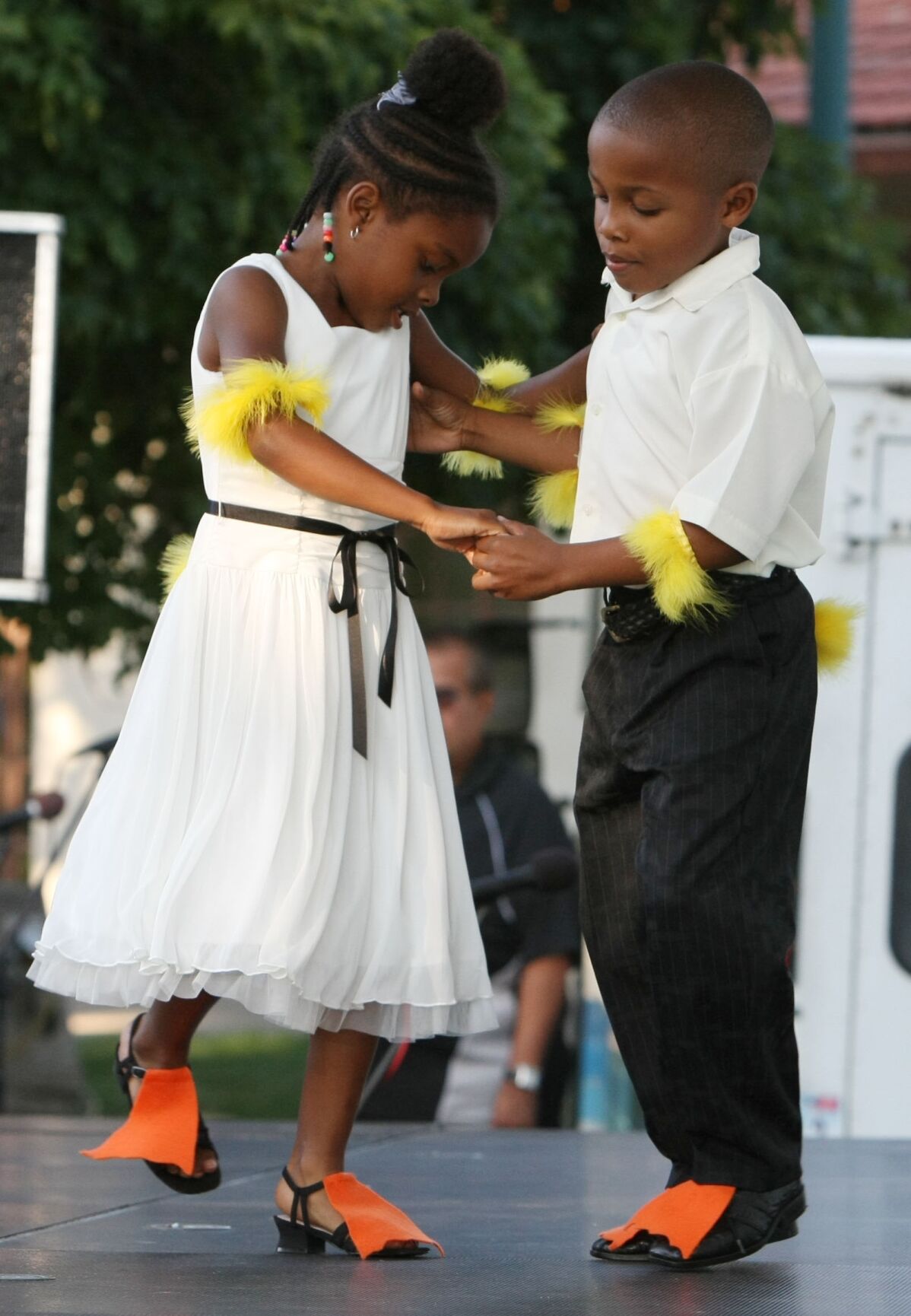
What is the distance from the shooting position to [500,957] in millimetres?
5812

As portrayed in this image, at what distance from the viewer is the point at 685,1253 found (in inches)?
111

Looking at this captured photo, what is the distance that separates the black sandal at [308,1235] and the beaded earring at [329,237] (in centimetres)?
139

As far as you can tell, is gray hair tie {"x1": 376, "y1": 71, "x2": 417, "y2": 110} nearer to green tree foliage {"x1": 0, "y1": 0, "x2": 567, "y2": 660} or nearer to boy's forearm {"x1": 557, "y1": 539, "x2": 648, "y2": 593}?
boy's forearm {"x1": 557, "y1": 539, "x2": 648, "y2": 593}

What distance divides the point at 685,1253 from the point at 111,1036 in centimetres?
1147

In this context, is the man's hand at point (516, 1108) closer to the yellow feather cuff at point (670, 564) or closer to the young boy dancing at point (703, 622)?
the young boy dancing at point (703, 622)

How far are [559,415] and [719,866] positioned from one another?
0.84 meters

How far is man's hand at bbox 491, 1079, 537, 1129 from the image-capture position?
18.1ft

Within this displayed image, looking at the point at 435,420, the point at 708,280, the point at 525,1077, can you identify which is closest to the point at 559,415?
the point at 435,420

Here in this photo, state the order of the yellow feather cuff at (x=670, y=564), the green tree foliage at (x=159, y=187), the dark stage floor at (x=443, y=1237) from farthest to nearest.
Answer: the green tree foliage at (x=159, y=187) → the yellow feather cuff at (x=670, y=564) → the dark stage floor at (x=443, y=1237)

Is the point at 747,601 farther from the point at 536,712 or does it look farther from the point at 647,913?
the point at 536,712

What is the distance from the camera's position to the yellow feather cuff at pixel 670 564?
2795mm

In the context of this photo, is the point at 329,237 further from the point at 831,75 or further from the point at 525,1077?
the point at 831,75

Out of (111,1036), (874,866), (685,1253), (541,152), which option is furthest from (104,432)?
Answer: (111,1036)

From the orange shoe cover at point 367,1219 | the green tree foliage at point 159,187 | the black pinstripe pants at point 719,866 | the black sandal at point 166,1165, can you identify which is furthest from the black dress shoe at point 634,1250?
the green tree foliage at point 159,187
